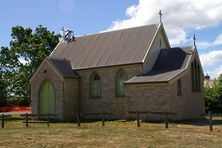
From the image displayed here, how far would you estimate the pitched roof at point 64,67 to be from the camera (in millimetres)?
34747

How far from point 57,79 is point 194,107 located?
12713 mm

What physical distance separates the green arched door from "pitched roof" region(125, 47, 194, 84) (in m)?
8.26

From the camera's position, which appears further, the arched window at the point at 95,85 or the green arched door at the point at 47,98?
the arched window at the point at 95,85

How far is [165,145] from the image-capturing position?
16.1 metres

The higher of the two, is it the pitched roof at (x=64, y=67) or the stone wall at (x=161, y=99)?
→ the pitched roof at (x=64, y=67)

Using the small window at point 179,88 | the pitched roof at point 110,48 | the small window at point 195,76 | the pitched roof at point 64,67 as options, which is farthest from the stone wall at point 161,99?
the pitched roof at point 64,67

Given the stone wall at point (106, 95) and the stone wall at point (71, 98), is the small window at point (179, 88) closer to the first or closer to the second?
the stone wall at point (106, 95)

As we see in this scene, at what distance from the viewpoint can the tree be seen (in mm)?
54156

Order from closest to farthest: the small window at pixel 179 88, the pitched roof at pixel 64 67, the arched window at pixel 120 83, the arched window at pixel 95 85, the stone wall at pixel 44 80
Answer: the small window at pixel 179 88
the arched window at pixel 120 83
the stone wall at pixel 44 80
the pitched roof at pixel 64 67
the arched window at pixel 95 85

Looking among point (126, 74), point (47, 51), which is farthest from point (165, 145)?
point (47, 51)

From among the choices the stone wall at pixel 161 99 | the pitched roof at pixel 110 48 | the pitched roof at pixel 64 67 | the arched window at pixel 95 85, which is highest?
the pitched roof at pixel 110 48

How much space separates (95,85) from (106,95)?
1823 mm

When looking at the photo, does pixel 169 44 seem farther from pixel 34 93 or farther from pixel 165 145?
pixel 165 145

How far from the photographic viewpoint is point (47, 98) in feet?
117
